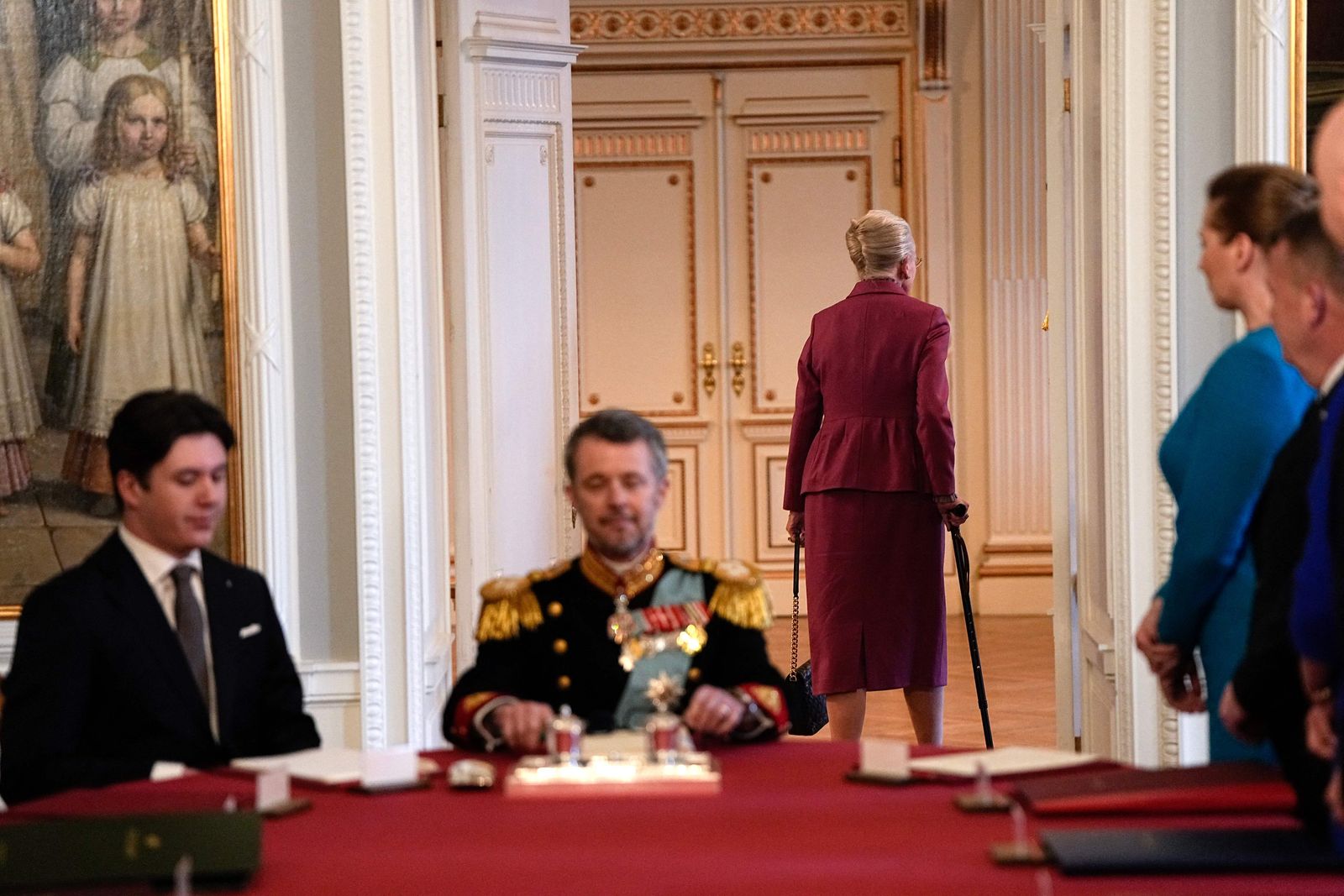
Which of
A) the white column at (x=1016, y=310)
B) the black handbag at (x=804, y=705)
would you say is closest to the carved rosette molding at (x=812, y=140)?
the white column at (x=1016, y=310)

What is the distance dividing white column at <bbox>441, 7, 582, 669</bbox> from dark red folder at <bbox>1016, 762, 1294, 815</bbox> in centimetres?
373

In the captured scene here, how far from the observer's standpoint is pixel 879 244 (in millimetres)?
5637

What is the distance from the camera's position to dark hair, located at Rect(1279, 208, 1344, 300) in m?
2.53

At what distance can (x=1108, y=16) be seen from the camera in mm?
4719

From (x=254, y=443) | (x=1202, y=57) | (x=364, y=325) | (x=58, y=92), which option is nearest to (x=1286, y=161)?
(x=1202, y=57)

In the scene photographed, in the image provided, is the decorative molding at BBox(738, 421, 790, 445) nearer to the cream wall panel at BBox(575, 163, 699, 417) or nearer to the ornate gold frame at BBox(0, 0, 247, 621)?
the cream wall panel at BBox(575, 163, 699, 417)

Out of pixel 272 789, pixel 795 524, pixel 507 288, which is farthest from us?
pixel 507 288

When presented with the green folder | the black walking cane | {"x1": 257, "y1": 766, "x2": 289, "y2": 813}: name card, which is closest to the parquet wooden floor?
the black walking cane

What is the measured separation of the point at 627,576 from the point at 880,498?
2.66 m

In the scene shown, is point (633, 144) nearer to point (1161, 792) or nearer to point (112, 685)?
point (112, 685)

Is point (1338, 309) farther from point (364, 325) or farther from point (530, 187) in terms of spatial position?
point (530, 187)

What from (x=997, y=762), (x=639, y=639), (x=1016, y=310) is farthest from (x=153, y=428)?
(x=1016, y=310)

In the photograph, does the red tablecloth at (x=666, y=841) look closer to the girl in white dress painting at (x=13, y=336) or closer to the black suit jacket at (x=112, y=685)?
the black suit jacket at (x=112, y=685)

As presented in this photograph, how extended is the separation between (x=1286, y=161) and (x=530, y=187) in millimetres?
2899
